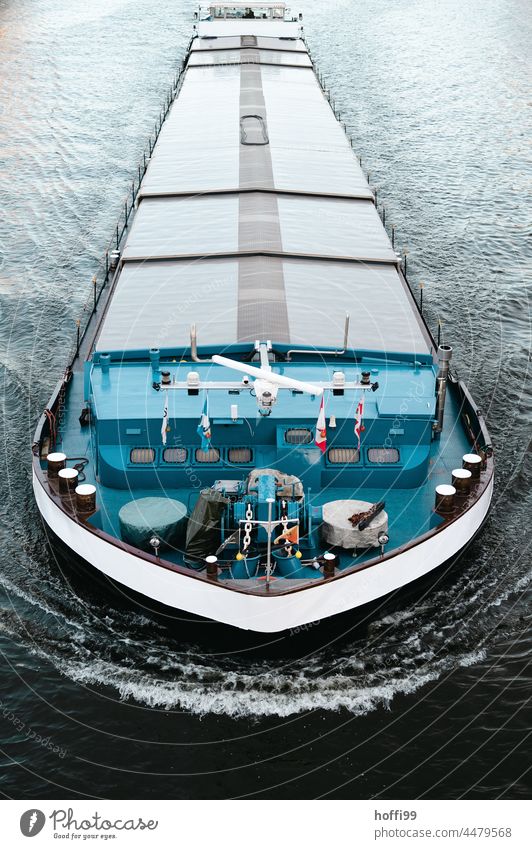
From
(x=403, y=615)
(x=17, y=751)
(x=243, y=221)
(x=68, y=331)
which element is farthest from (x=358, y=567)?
(x=68, y=331)

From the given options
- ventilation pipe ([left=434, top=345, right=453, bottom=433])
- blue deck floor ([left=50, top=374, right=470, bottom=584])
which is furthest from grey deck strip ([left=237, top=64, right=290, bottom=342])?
blue deck floor ([left=50, top=374, right=470, bottom=584])

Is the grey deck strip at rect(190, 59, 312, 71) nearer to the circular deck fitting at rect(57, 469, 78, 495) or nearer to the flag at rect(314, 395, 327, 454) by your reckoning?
the flag at rect(314, 395, 327, 454)

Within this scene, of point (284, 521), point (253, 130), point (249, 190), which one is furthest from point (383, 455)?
point (253, 130)

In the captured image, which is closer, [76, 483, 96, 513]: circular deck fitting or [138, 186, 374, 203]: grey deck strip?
[76, 483, 96, 513]: circular deck fitting

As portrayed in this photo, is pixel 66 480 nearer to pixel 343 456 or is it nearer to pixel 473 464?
pixel 343 456

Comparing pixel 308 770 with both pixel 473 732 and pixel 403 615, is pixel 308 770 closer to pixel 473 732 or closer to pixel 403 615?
pixel 473 732

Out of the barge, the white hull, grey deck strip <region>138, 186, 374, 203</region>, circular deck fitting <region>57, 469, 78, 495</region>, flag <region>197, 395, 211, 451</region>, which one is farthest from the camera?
grey deck strip <region>138, 186, 374, 203</region>
